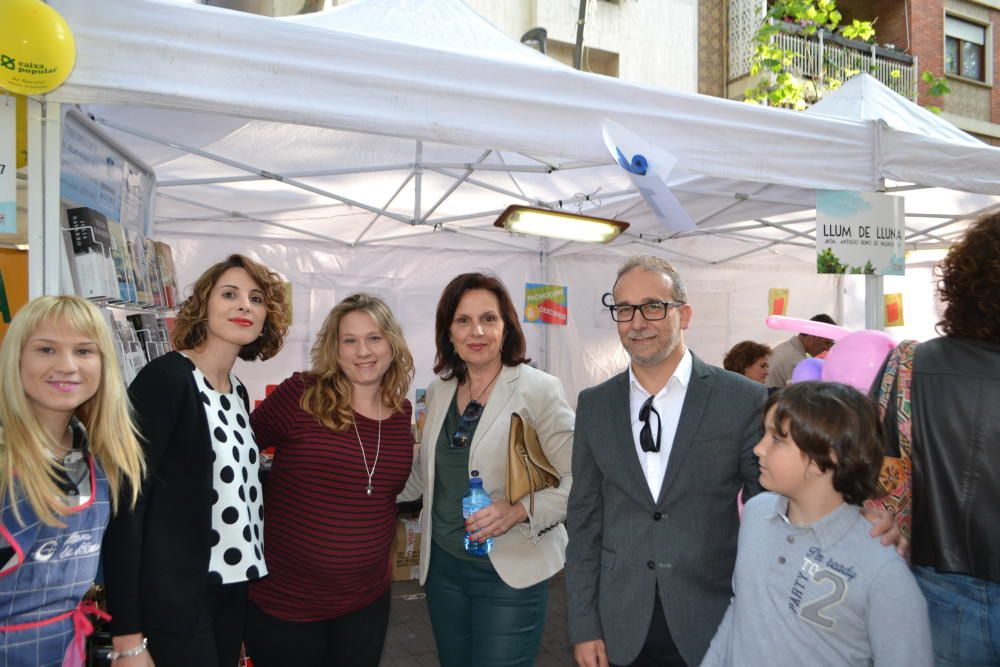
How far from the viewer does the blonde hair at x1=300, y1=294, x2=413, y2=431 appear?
7.33ft

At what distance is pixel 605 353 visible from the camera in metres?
7.79

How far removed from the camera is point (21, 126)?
6.75ft

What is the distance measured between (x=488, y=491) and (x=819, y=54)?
14356 millimetres

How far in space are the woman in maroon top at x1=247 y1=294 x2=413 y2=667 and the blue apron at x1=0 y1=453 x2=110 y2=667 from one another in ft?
1.99

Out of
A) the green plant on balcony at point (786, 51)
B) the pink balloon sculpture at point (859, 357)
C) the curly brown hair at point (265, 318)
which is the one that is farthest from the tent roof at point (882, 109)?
the green plant on balcony at point (786, 51)

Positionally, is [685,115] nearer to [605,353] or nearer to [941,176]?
[941,176]

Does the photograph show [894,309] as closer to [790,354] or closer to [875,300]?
[790,354]

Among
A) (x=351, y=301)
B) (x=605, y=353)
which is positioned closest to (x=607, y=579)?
(x=351, y=301)

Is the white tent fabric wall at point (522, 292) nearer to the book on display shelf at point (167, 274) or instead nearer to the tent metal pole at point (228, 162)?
the tent metal pole at point (228, 162)

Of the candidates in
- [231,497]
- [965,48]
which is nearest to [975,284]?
[231,497]

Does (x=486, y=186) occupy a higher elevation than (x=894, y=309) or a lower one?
higher

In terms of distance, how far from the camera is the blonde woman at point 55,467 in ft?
4.86

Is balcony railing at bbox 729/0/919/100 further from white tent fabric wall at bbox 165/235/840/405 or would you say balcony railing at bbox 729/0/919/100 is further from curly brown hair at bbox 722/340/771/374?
curly brown hair at bbox 722/340/771/374

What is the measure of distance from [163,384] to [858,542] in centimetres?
177
